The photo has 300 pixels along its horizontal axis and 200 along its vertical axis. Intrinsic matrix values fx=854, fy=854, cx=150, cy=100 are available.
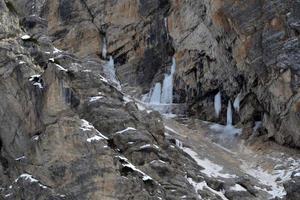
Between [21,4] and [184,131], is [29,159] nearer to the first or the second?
[184,131]

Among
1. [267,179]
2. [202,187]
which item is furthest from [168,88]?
[202,187]

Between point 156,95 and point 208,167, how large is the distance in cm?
2061

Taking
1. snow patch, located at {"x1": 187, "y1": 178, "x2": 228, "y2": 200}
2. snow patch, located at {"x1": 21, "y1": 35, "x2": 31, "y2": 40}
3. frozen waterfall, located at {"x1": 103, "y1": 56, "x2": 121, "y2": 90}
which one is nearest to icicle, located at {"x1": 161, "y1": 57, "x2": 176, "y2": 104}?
frozen waterfall, located at {"x1": 103, "y1": 56, "x2": 121, "y2": 90}

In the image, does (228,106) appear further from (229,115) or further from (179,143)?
(179,143)

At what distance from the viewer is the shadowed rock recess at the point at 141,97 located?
49.1m

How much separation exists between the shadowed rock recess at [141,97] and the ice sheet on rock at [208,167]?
0.31ft

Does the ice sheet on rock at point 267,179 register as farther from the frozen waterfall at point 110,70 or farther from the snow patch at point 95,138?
the frozen waterfall at point 110,70

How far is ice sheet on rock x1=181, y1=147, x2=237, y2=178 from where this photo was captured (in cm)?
5528

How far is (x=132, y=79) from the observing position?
80.9 m

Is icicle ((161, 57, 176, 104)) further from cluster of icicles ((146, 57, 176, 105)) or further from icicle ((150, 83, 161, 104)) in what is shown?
icicle ((150, 83, 161, 104))

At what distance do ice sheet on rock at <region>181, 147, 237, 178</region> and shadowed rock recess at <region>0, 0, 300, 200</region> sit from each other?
3.7 inches

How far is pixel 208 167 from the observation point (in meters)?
56.8

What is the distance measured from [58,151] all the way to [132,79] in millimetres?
32240

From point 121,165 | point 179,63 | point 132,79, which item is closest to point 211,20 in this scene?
point 179,63
